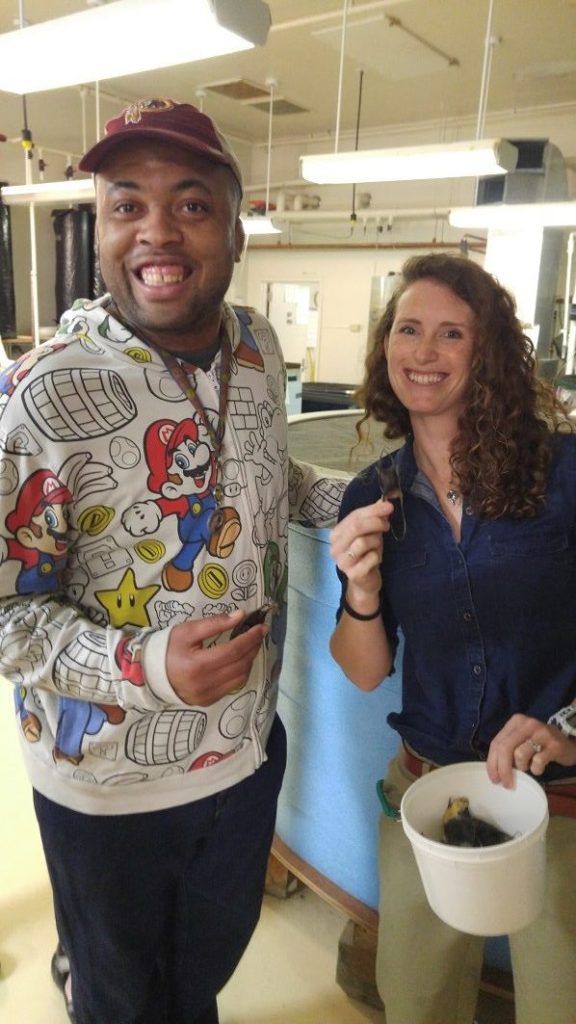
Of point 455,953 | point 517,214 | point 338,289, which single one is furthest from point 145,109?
point 338,289

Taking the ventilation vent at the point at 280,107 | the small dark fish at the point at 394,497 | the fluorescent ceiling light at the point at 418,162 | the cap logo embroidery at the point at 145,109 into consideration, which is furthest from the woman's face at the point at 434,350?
the ventilation vent at the point at 280,107

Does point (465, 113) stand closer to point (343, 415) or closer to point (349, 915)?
point (343, 415)

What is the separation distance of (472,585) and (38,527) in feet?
2.35

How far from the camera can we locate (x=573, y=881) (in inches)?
48.4

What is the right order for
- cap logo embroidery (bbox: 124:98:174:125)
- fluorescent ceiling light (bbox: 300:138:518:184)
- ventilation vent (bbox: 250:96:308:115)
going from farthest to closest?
ventilation vent (bbox: 250:96:308:115) < fluorescent ceiling light (bbox: 300:138:518:184) < cap logo embroidery (bbox: 124:98:174:125)

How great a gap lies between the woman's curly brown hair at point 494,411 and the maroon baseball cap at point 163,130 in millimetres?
421

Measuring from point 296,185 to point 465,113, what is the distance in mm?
2090

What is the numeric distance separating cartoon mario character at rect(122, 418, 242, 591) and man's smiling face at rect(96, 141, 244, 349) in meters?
0.18

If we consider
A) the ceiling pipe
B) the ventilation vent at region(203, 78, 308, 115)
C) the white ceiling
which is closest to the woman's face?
the white ceiling

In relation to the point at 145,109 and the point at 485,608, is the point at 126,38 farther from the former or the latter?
the point at 485,608

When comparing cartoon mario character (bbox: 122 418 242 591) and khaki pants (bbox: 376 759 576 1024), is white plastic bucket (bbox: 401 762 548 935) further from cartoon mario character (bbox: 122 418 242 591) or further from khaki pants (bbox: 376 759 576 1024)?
cartoon mario character (bbox: 122 418 242 591)

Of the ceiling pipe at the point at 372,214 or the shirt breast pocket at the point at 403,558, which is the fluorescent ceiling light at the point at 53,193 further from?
the ceiling pipe at the point at 372,214

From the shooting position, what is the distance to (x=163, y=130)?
3.55ft

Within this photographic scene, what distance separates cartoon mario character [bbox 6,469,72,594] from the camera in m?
1.04
